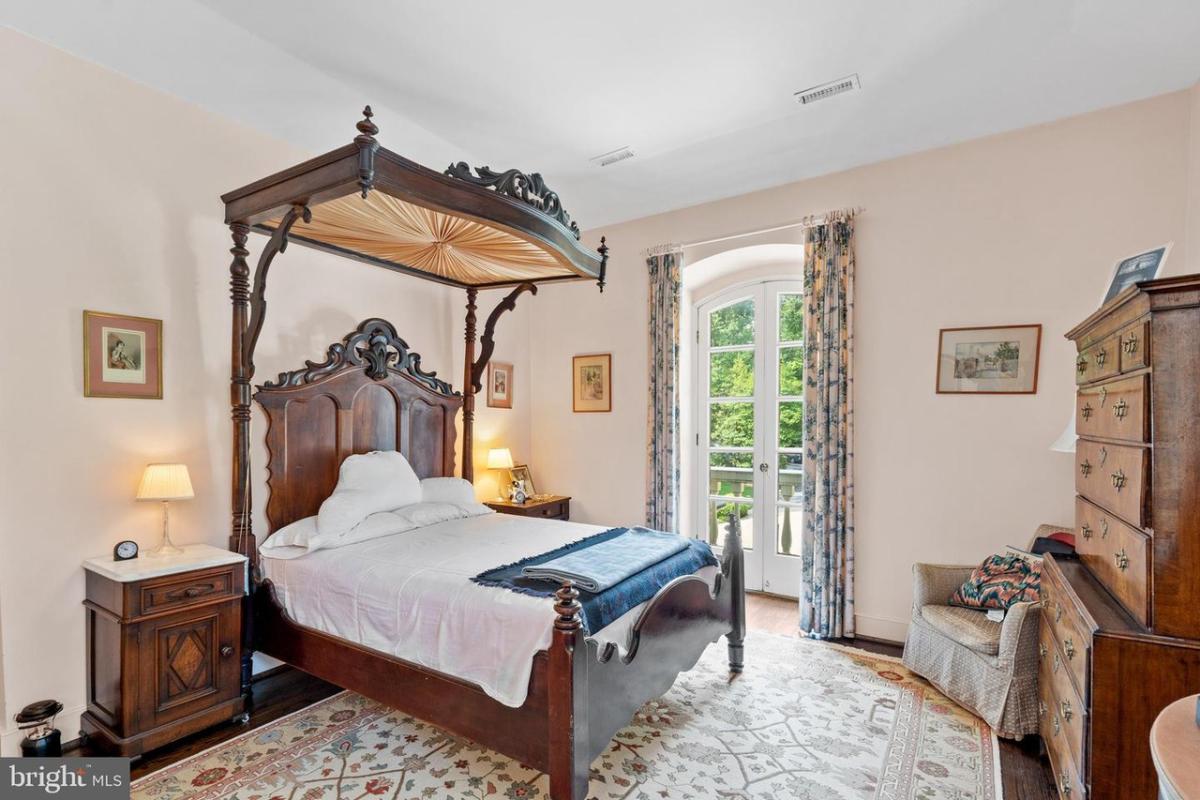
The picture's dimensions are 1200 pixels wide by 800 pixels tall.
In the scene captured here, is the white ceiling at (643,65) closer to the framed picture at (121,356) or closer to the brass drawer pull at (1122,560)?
the framed picture at (121,356)

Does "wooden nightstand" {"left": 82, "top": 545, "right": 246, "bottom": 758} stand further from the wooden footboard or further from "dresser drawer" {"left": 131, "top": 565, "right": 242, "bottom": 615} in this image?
the wooden footboard

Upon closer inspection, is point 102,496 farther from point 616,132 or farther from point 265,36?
point 616,132

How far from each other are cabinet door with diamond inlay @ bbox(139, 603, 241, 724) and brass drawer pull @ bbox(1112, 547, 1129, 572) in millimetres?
3565

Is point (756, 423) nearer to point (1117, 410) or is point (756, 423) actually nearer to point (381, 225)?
point (1117, 410)

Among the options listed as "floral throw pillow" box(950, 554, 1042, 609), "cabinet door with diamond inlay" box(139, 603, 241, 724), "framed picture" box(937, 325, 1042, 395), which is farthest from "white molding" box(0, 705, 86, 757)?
"framed picture" box(937, 325, 1042, 395)

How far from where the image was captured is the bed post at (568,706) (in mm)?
1946

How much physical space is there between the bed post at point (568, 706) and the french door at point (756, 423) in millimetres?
2771

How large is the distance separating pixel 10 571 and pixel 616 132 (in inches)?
148

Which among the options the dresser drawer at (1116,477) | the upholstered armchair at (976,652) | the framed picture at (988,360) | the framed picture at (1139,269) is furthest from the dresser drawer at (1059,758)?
the framed picture at (988,360)

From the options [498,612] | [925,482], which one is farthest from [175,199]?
[925,482]

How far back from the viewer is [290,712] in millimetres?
2898

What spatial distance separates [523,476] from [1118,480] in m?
4.17

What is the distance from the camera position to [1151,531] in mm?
1581

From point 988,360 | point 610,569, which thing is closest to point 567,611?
point 610,569
